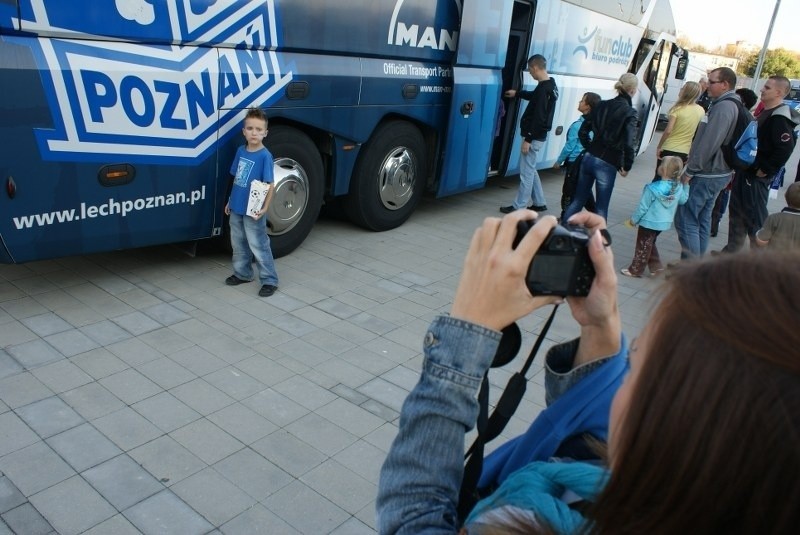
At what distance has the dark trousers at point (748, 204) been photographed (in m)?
6.89

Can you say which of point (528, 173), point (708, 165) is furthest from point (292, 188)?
point (708, 165)

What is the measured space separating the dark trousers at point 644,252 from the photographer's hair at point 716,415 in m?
5.97

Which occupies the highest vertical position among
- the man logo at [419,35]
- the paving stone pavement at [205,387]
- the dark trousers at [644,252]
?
the man logo at [419,35]

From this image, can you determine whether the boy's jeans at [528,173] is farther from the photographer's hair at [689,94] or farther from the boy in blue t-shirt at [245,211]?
the boy in blue t-shirt at [245,211]

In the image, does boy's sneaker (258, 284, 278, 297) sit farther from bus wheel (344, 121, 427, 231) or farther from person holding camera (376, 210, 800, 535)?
person holding camera (376, 210, 800, 535)

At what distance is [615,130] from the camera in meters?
6.97

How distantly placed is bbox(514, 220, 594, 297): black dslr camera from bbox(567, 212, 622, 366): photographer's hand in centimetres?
6

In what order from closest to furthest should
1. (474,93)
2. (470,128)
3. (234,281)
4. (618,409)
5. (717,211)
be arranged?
(618,409) → (234,281) → (474,93) → (470,128) → (717,211)

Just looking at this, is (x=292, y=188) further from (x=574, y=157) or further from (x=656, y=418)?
(x=656, y=418)

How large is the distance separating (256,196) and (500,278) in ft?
13.4

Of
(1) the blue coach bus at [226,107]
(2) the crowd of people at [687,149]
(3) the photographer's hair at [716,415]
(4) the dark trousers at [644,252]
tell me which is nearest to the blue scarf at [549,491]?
(3) the photographer's hair at [716,415]

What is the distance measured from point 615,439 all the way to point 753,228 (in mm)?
7208

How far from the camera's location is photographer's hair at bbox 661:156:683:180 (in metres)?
6.17

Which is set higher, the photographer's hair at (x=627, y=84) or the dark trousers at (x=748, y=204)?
the photographer's hair at (x=627, y=84)
